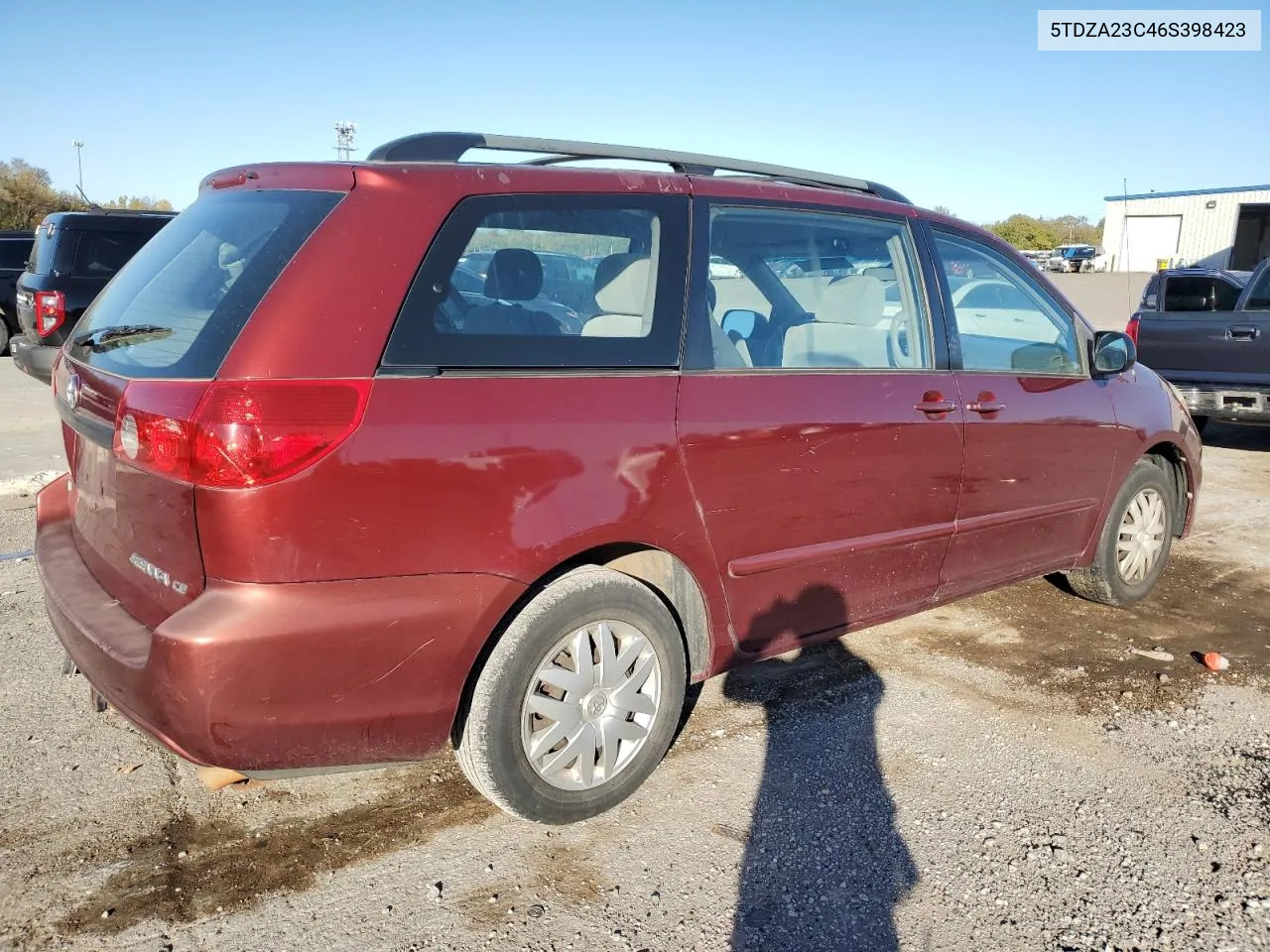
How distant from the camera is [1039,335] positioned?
4152 mm

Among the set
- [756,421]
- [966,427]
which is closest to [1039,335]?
[966,427]

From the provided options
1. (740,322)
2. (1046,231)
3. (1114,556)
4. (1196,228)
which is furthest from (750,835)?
(1046,231)

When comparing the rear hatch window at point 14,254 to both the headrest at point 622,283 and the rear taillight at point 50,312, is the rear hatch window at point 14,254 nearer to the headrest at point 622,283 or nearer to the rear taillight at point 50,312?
the rear taillight at point 50,312

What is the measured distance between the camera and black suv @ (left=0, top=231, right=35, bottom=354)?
582 inches

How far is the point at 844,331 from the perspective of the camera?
3432mm

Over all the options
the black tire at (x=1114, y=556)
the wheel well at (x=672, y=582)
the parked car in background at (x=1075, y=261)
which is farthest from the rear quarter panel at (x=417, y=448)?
the parked car in background at (x=1075, y=261)

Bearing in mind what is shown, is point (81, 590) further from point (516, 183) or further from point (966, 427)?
point (966, 427)

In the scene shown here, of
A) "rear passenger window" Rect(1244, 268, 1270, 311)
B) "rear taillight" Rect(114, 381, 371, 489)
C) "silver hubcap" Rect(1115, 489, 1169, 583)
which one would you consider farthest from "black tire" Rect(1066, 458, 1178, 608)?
"rear passenger window" Rect(1244, 268, 1270, 311)

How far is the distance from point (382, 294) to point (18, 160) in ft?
172

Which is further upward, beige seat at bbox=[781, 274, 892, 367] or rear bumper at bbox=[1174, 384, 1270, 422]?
beige seat at bbox=[781, 274, 892, 367]

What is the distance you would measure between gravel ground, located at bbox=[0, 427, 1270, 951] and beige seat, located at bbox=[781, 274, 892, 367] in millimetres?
1280

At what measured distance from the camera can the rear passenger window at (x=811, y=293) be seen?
122 inches

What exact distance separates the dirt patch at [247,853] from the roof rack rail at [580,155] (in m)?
1.86

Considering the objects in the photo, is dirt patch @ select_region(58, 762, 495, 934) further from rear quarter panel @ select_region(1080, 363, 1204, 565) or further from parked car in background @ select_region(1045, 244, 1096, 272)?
parked car in background @ select_region(1045, 244, 1096, 272)
